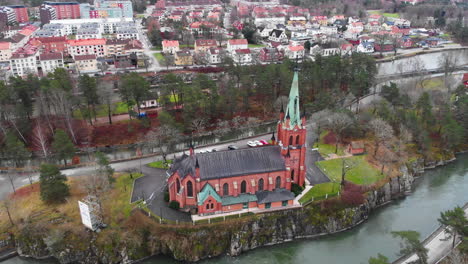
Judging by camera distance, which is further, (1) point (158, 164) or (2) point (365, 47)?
(2) point (365, 47)

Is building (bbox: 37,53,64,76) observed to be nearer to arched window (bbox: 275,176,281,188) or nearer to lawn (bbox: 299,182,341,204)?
arched window (bbox: 275,176,281,188)

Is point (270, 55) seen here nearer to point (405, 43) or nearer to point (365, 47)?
point (365, 47)

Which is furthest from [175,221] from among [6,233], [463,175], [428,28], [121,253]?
[428,28]

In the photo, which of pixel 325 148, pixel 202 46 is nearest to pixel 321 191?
pixel 325 148

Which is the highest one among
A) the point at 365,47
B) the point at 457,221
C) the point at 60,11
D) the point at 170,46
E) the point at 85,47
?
the point at 60,11

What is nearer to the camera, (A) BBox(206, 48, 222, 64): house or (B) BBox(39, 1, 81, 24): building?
(A) BBox(206, 48, 222, 64): house

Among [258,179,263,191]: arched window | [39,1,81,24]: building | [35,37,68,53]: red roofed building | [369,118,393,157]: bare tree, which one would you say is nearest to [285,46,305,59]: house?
[369,118,393,157]: bare tree

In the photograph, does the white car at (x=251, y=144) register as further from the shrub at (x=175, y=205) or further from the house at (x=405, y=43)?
the house at (x=405, y=43)
